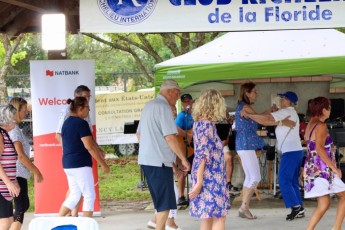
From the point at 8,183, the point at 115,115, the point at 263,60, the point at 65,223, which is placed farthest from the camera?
the point at 115,115

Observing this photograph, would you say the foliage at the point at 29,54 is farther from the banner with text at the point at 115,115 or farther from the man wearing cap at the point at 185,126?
the man wearing cap at the point at 185,126

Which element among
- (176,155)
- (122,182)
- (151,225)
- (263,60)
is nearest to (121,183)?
(122,182)

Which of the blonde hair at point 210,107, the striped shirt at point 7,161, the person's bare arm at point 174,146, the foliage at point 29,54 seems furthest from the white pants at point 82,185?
the foliage at point 29,54

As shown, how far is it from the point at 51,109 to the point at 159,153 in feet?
8.93

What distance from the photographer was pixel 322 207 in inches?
315

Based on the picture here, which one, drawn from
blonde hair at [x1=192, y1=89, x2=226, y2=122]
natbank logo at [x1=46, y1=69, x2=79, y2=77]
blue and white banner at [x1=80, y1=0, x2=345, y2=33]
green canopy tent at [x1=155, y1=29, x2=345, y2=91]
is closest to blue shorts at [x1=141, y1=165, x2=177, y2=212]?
blonde hair at [x1=192, y1=89, x2=226, y2=122]

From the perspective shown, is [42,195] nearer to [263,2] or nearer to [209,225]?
[209,225]

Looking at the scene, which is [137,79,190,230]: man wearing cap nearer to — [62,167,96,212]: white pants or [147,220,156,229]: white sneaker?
[62,167,96,212]: white pants

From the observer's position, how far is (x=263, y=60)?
11328 mm

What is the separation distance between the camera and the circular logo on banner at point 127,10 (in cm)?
773

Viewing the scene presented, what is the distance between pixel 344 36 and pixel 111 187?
5760 millimetres

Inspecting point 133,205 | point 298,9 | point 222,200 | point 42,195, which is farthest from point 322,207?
point 133,205

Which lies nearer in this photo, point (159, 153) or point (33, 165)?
point (33, 165)

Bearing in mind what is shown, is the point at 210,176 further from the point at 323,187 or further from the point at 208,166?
the point at 323,187
